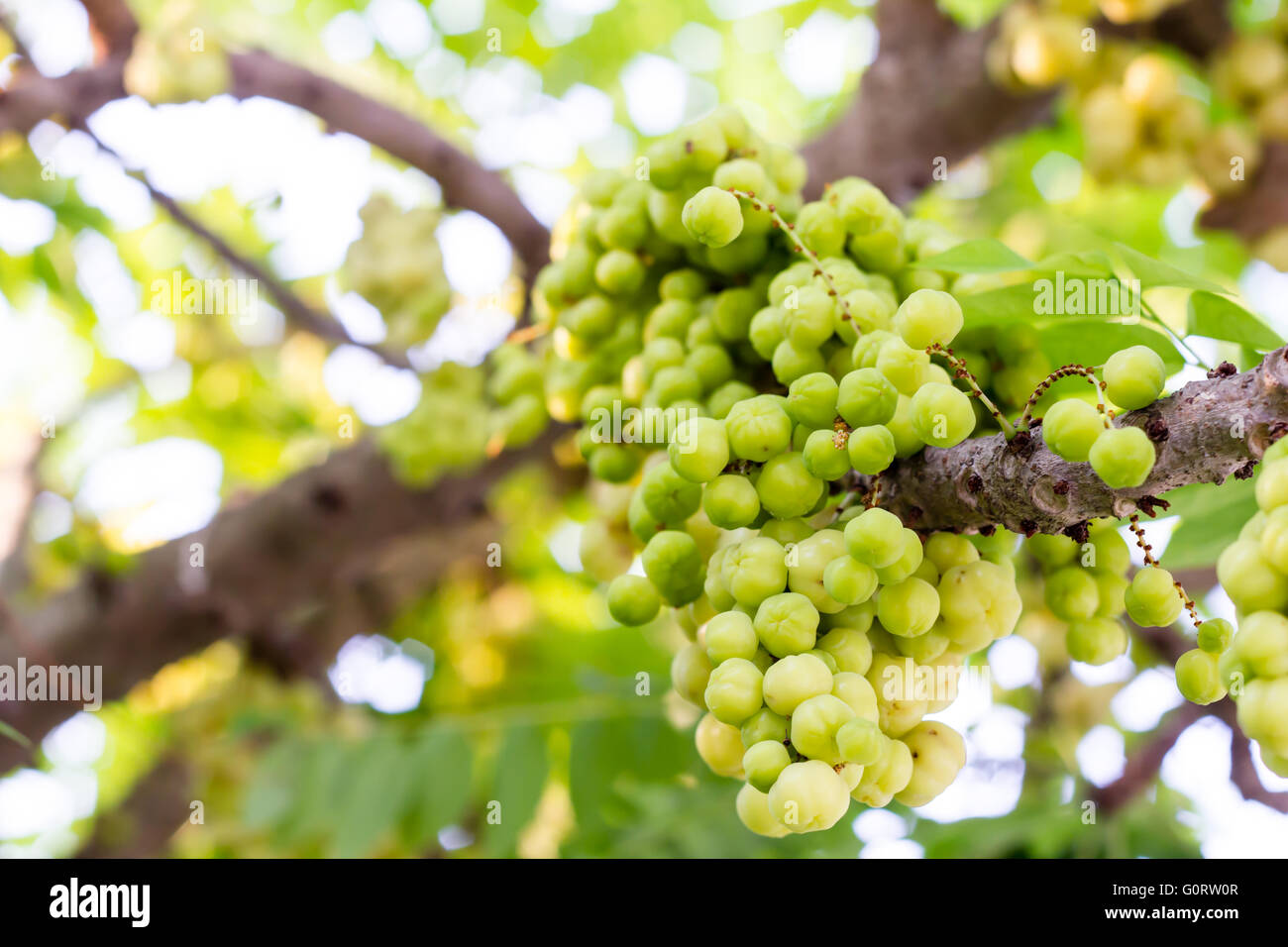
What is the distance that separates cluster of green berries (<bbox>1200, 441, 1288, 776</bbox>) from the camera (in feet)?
1.92

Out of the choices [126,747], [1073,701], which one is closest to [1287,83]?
[1073,701]

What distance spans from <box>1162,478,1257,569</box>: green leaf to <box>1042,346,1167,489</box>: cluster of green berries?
368 mm

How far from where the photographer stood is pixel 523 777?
2.13 metres

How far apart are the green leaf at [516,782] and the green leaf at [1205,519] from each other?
142 cm

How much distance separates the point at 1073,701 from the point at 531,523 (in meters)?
1.74

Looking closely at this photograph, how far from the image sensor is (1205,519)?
3.49 ft

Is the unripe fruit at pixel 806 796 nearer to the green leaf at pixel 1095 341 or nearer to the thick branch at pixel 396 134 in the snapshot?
the green leaf at pixel 1095 341

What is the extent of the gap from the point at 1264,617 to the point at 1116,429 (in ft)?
0.52

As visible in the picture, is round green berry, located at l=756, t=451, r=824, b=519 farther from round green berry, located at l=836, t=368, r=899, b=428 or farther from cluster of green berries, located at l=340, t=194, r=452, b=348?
cluster of green berries, located at l=340, t=194, r=452, b=348

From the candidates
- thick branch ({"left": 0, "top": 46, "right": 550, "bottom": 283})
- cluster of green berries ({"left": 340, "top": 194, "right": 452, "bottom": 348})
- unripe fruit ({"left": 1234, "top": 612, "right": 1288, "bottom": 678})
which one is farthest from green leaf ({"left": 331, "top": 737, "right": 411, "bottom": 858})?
unripe fruit ({"left": 1234, "top": 612, "right": 1288, "bottom": 678})

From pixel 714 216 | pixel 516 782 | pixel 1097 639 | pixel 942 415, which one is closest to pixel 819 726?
pixel 942 415

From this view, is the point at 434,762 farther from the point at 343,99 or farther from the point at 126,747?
the point at 126,747

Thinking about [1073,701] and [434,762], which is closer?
[434,762]
